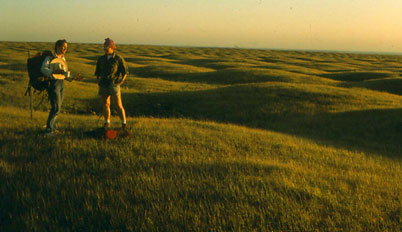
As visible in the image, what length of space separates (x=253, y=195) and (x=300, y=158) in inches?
141

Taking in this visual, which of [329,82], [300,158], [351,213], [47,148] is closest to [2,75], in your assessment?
[47,148]

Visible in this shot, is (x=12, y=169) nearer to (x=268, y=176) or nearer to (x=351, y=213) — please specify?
(x=268, y=176)

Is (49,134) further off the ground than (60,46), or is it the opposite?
(60,46)

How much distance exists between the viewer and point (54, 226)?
434 cm

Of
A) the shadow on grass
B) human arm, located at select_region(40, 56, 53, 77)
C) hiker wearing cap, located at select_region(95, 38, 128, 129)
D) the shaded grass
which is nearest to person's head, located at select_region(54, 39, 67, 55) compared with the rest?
human arm, located at select_region(40, 56, 53, 77)

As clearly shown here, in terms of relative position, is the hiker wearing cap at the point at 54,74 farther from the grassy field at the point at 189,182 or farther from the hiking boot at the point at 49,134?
the grassy field at the point at 189,182

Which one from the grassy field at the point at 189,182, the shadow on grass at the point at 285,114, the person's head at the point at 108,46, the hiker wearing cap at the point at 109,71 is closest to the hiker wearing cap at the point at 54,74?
the grassy field at the point at 189,182

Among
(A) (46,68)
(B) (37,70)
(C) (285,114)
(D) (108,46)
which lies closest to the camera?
(A) (46,68)

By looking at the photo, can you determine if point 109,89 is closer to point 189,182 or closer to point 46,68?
point 46,68

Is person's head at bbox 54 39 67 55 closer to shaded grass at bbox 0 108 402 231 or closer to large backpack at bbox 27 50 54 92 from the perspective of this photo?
Result: large backpack at bbox 27 50 54 92

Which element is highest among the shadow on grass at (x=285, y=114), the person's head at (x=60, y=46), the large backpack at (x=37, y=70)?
the person's head at (x=60, y=46)

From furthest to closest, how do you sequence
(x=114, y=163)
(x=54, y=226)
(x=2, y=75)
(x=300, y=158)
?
(x=2, y=75)
(x=300, y=158)
(x=114, y=163)
(x=54, y=226)

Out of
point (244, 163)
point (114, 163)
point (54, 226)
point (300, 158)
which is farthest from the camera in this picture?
point (300, 158)

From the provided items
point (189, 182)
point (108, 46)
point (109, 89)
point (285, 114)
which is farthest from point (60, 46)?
point (285, 114)
